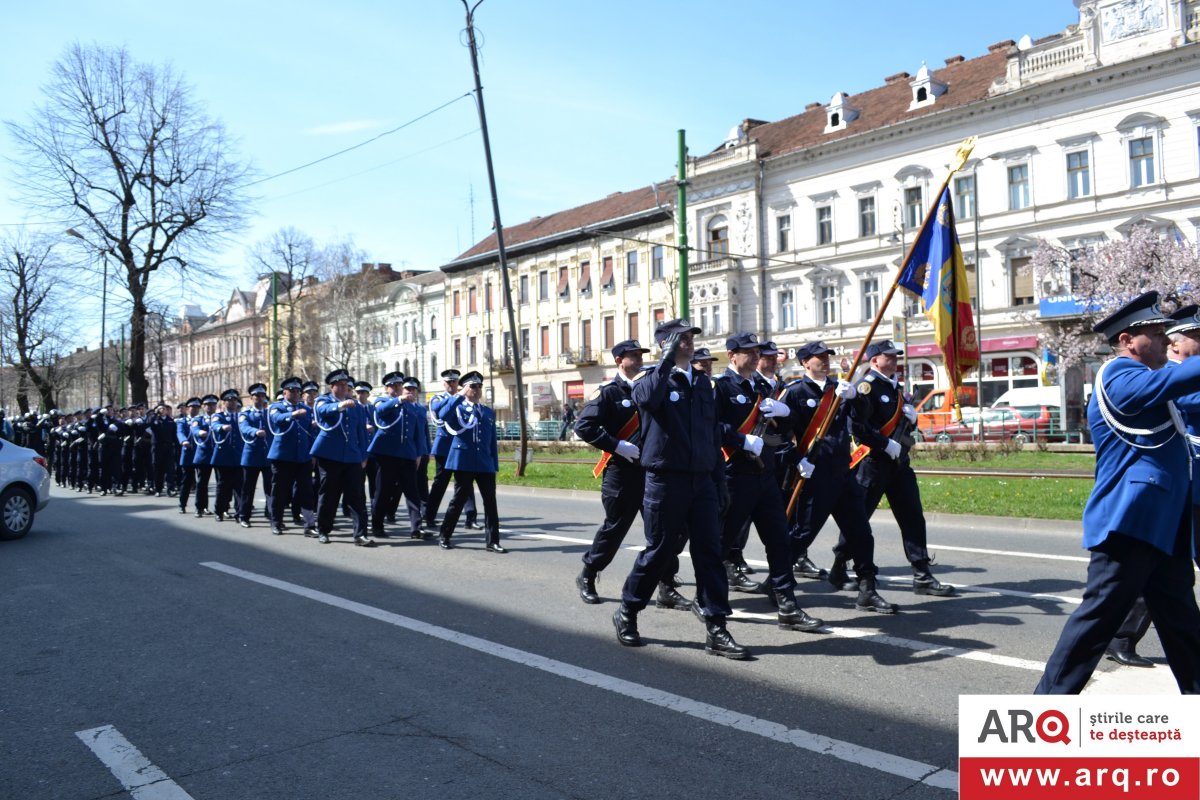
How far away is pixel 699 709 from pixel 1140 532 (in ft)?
7.13

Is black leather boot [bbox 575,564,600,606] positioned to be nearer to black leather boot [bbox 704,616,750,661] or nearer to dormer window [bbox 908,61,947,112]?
black leather boot [bbox 704,616,750,661]

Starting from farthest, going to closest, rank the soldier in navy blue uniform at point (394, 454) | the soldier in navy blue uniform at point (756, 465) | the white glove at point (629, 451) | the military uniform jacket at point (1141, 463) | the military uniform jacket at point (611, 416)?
1. the soldier in navy blue uniform at point (394, 454)
2. the military uniform jacket at point (611, 416)
3. the soldier in navy blue uniform at point (756, 465)
4. the white glove at point (629, 451)
5. the military uniform jacket at point (1141, 463)

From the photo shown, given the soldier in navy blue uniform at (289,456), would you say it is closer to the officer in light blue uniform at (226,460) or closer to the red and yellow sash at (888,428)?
the officer in light blue uniform at (226,460)

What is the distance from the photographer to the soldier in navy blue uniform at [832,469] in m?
7.21

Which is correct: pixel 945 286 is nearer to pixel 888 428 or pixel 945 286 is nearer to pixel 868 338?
pixel 868 338

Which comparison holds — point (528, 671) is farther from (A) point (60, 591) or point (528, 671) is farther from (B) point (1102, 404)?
(A) point (60, 591)

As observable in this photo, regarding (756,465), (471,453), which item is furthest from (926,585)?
(471,453)

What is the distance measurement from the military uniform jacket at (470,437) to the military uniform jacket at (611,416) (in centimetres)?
365

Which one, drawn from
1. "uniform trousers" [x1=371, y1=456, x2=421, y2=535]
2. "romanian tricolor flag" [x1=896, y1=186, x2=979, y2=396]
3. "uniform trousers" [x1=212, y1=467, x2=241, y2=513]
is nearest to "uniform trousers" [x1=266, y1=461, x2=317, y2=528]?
"uniform trousers" [x1=371, y1=456, x2=421, y2=535]

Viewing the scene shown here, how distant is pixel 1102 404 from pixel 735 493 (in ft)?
10.6

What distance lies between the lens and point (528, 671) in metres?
5.59

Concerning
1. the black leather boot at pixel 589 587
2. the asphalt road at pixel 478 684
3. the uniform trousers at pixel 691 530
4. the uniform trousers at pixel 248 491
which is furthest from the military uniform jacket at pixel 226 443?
the uniform trousers at pixel 691 530

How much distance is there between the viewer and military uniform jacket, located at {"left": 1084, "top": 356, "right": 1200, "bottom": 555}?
12.5 ft

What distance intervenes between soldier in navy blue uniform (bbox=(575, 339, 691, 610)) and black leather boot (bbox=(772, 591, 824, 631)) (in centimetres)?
84
